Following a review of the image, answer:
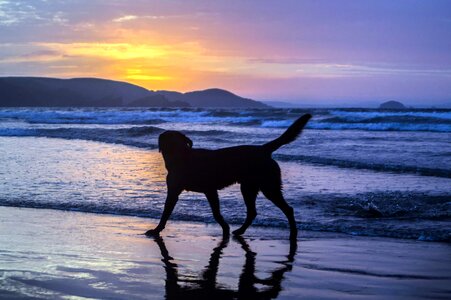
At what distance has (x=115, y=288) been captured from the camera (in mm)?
4086

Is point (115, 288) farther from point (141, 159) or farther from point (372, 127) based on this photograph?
point (372, 127)

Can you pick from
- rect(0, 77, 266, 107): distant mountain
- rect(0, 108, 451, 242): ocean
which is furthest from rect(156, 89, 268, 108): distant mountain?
rect(0, 108, 451, 242): ocean

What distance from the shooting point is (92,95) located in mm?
100688

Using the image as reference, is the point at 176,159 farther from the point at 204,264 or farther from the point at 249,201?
the point at 204,264

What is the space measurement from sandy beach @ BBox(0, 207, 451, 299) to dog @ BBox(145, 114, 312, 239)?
10.9 inches

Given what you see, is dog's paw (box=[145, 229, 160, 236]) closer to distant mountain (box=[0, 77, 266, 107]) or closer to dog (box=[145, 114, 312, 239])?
dog (box=[145, 114, 312, 239])

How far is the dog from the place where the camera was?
6.45 m

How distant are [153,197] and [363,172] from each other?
15.5ft

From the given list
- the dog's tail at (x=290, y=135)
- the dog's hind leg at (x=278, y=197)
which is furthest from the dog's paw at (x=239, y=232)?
the dog's tail at (x=290, y=135)

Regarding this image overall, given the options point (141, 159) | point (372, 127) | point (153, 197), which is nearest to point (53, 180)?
point (153, 197)

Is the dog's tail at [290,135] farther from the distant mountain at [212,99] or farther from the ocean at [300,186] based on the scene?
the distant mountain at [212,99]

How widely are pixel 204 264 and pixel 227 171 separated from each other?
1.76 metres

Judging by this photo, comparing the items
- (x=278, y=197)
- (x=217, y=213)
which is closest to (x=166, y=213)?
(x=217, y=213)

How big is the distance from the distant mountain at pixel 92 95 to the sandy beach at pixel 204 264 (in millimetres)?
71183
